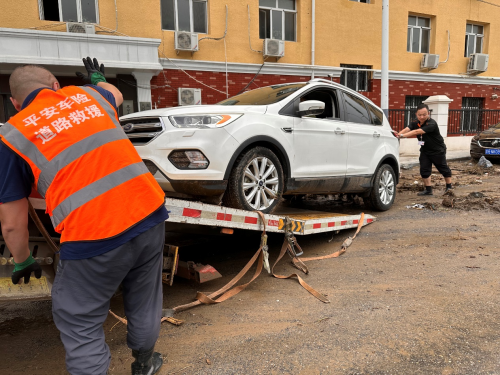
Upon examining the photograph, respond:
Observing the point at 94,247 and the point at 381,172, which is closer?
the point at 94,247

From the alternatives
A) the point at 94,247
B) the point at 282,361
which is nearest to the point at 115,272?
the point at 94,247

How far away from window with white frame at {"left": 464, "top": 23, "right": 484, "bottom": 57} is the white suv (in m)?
15.8

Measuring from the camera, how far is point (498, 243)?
457 centimetres

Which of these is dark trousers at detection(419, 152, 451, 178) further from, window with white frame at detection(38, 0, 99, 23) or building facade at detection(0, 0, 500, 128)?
window with white frame at detection(38, 0, 99, 23)

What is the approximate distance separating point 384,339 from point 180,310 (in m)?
1.58

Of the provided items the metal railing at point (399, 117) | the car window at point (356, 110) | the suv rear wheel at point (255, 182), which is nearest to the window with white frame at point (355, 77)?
the metal railing at point (399, 117)

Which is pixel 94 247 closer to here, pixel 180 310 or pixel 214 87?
pixel 180 310

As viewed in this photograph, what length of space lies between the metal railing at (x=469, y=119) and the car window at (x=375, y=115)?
12203mm

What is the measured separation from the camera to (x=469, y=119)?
1739cm

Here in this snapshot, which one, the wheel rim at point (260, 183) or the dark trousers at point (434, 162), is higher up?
the wheel rim at point (260, 183)

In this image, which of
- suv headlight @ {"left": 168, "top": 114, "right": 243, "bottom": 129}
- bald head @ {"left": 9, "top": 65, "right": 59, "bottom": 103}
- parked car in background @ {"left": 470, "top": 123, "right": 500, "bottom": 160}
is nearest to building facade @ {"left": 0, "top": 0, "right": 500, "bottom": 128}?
parked car in background @ {"left": 470, "top": 123, "right": 500, "bottom": 160}

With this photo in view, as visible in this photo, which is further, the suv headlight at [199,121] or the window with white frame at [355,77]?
the window with white frame at [355,77]

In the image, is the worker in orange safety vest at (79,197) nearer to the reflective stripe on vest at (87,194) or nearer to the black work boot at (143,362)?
the reflective stripe on vest at (87,194)

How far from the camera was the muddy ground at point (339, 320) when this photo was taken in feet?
8.00
